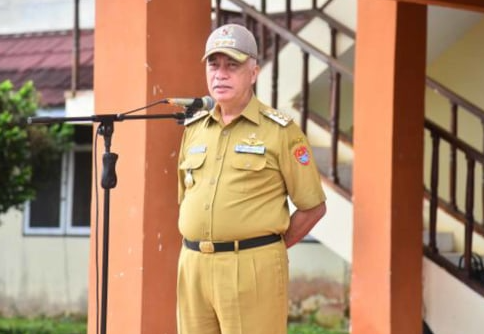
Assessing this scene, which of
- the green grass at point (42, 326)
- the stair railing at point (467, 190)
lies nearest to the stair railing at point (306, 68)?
the stair railing at point (467, 190)

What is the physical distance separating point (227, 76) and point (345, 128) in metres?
4.63

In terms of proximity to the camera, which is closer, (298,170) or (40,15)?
(298,170)

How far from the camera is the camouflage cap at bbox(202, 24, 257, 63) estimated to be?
3.29m

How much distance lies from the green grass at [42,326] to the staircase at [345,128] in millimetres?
3524

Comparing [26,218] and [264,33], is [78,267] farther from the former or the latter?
→ [264,33]

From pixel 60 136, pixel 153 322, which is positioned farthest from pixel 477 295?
pixel 60 136

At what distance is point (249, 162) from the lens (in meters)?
3.33

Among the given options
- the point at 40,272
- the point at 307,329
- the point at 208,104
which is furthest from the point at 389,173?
the point at 40,272

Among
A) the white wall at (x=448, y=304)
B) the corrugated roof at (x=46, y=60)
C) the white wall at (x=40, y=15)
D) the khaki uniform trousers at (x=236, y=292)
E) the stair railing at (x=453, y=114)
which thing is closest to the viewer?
the khaki uniform trousers at (x=236, y=292)

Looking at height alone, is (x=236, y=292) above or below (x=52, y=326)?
above

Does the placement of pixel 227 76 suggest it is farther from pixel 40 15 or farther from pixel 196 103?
pixel 40 15

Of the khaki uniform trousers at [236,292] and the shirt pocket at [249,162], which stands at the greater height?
the shirt pocket at [249,162]

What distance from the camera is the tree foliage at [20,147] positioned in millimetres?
8180

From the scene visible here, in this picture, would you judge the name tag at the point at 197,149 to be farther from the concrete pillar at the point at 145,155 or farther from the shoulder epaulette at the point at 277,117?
the concrete pillar at the point at 145,155
